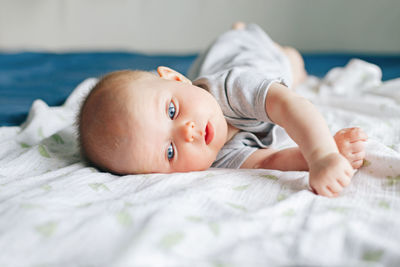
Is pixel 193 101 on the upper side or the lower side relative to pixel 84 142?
upper

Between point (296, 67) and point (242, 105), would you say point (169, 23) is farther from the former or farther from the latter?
point (242, 105)

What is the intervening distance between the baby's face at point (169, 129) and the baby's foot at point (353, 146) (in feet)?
0.92

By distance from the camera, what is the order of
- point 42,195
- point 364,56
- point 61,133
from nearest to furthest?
point 42,195, point 61,133, point 364,56

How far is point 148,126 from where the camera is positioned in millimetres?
831

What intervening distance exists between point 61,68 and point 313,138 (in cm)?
180

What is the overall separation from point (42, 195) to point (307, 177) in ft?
1.67

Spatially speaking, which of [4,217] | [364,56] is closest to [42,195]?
[4,217]

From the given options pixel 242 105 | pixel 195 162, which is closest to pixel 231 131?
pixel 242 105

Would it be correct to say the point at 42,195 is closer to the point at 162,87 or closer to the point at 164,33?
the point at 162,87

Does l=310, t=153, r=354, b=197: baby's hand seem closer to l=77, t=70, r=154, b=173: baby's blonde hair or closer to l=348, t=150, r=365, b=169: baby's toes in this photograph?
l=348, t=150, r=365, b=169: baby's toes

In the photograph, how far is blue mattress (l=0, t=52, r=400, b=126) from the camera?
5.04 feet

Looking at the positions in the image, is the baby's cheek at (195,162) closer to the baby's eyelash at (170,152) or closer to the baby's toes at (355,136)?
the baby's eyelash at (170,152)

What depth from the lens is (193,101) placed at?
90 cm

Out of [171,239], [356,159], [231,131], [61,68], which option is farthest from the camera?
[61,68]
